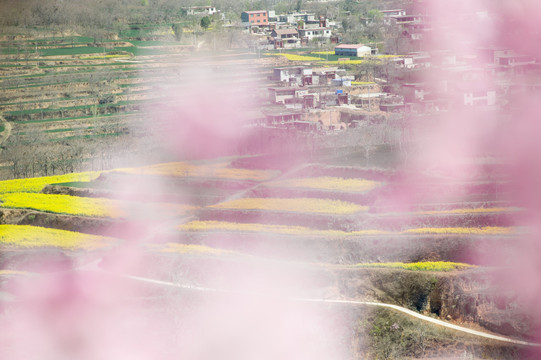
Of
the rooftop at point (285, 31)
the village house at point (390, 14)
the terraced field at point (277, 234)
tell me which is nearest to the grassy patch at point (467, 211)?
the terraced field at point (277, 234)


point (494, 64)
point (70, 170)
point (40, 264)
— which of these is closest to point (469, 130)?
point (494, 64)

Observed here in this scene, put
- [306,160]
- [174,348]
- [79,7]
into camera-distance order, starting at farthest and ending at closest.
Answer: [79,7] < [306,160] < [174,348]

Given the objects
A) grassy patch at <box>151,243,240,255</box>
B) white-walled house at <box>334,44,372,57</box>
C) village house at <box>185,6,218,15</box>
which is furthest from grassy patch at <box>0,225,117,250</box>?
white-walled house at <box>334,44,372,57</box>

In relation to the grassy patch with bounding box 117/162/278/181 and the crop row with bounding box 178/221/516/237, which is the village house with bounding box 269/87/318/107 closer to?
the grassy patch with bounding box 117/162/278/181

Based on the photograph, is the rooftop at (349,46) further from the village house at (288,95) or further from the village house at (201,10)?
the village house at (201,10)

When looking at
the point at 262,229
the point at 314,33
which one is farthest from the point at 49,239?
the point at 314,33

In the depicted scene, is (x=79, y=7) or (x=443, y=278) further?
(x=79, y=7)

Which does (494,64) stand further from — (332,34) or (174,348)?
(332,34)
